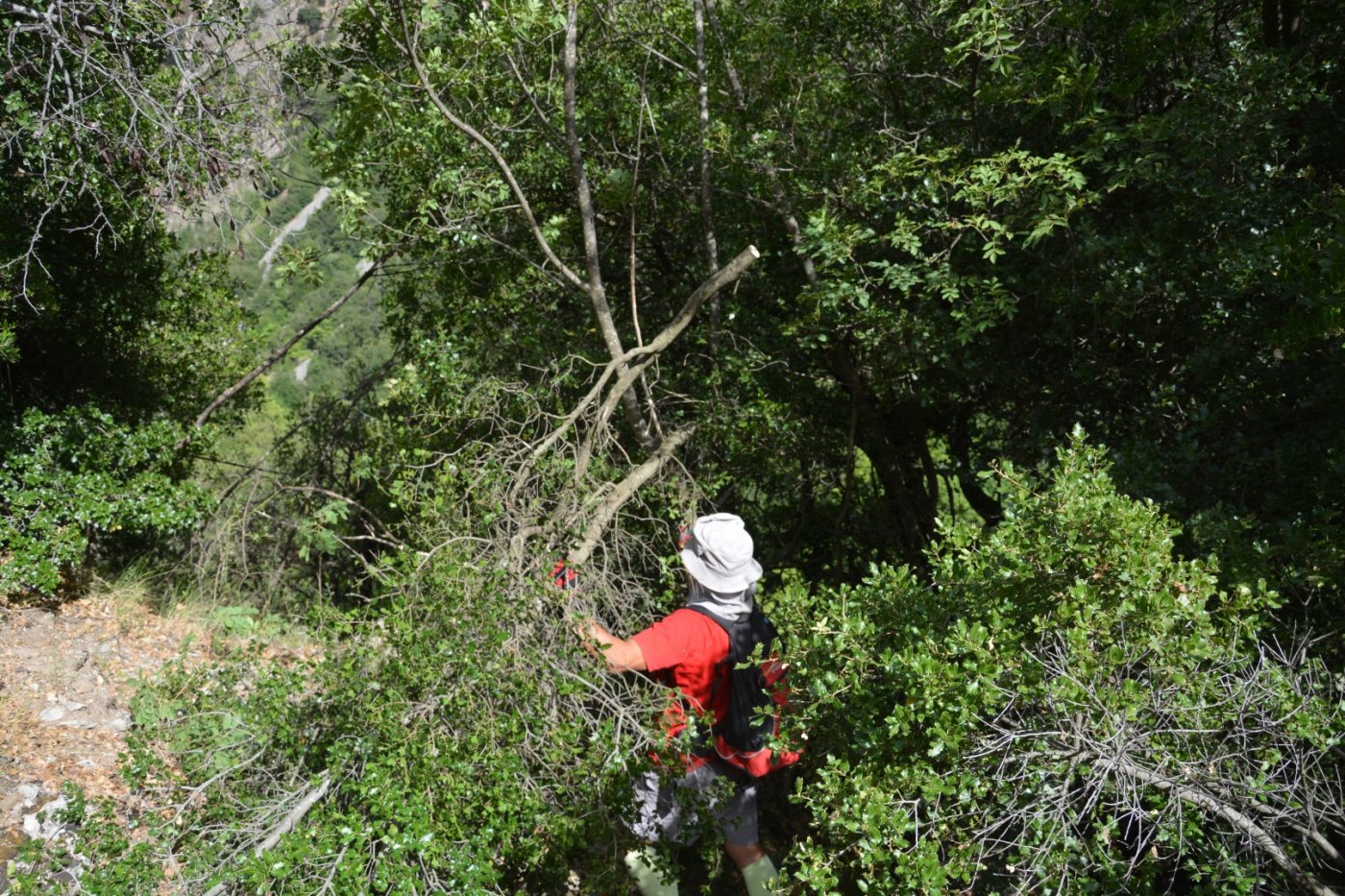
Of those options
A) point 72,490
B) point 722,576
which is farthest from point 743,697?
point 72,490

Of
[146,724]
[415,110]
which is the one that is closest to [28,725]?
[146,724]

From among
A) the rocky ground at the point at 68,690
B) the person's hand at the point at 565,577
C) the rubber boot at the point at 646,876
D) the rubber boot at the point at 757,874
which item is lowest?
the rubber boot at the point at 757,874

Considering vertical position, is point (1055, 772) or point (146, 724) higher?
point (1055, 772)

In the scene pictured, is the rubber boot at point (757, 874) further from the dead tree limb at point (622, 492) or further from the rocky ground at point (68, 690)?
the rocky ground at point (68, 690)

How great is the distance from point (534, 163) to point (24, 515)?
3.70m

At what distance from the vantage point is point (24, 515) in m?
5.92

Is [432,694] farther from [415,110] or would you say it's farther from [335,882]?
[415,110]

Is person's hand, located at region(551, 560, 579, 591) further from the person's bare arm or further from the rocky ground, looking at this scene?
the rocky ground

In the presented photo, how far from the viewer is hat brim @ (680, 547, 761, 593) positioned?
3.54 m

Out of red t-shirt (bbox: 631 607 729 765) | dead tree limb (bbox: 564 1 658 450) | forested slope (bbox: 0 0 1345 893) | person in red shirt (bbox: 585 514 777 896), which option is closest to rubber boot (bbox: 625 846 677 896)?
person in red shirt (bbox: 585 514 777 896)

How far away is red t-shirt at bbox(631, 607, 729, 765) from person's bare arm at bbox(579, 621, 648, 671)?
0.08 feet

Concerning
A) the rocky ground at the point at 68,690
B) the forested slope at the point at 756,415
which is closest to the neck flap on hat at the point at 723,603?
the forested slope at the point at 756,415

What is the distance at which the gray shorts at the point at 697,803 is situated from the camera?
10.6 feet

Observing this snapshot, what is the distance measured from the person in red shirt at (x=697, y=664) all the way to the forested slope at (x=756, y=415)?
0.15 m
